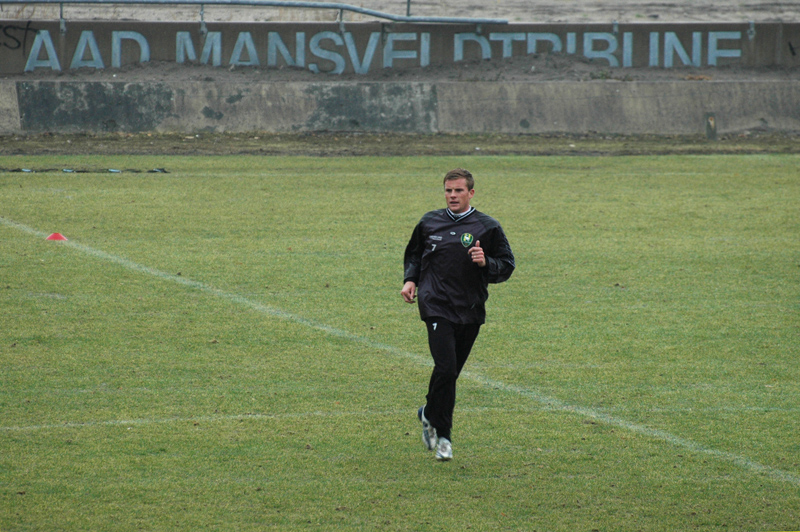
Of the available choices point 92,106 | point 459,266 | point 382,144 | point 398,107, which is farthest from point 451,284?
point 92,106

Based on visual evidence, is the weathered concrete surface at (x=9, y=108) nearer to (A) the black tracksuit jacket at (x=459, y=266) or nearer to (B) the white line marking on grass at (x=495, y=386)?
(B) the white line marking on grass at (x=495, y=386)

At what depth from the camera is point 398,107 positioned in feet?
73.5

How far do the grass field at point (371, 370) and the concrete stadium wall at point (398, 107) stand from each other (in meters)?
6.32

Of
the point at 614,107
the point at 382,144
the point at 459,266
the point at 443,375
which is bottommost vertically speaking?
the point at 443,375

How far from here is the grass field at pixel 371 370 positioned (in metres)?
5.32

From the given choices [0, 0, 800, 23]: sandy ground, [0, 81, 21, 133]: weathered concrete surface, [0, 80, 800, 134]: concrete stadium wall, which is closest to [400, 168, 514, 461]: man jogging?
[0, 80, 800, 134]: concrete stadium wall

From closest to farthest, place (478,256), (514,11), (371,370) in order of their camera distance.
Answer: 1. (478,256)
2. (371,370)
3. (514,11)

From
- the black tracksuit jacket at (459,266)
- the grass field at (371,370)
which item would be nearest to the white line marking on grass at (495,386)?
the grass field at (371,370)

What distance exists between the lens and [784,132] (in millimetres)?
23609

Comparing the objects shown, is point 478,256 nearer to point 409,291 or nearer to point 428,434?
point 409,291

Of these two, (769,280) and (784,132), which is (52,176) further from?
(784,132)

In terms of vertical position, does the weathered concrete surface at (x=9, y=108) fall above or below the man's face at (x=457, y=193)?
above

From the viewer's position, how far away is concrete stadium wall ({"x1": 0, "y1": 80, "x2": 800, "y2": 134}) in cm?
2128

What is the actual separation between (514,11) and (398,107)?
1181cm
